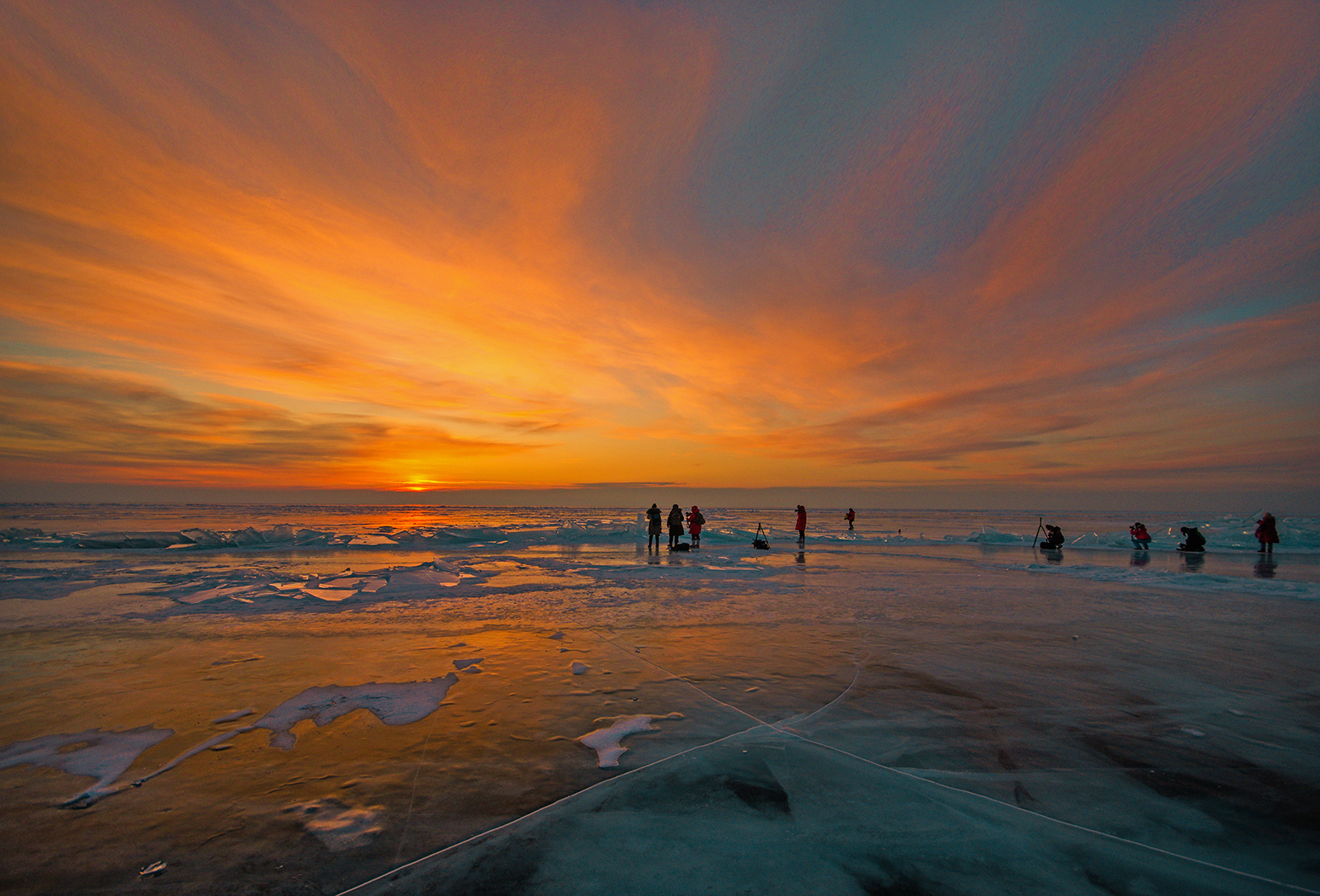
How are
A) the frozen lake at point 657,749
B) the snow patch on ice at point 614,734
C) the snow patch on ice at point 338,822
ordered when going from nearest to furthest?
1. the frozen lake at point 657,749
2. the snow patch on ice at point 338,822
3. the snow patch on ice at point 614,734

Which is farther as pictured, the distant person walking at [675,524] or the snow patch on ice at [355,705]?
the distant person walking at [675,524]

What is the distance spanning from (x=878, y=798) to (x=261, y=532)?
31.9 meters

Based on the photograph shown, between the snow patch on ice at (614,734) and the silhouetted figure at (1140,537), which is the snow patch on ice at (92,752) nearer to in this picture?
the snow patch on ice at (614,734)

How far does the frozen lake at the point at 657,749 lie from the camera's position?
124 inches

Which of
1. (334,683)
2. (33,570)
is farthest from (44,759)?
(33,570)

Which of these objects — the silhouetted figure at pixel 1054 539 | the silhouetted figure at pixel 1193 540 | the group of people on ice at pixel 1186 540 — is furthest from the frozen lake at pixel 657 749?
the silhouetted figure at pixel 1193 540

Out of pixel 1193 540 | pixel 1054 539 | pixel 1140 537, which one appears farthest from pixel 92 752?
pixel 1193 540

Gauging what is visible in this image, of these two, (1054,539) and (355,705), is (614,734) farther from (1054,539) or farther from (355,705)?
(1054,539)

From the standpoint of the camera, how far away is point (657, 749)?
186 inches

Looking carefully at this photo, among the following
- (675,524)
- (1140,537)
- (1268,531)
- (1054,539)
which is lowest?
(1054,539)

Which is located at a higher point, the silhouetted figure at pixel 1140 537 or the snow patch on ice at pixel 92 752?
the silhouetted figure at pixel 1140 537

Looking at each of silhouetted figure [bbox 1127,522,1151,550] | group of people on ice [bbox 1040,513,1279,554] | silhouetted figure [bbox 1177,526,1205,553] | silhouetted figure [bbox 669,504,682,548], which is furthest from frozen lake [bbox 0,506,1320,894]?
silhouetted figure [bbox 1177,526,1205,553]

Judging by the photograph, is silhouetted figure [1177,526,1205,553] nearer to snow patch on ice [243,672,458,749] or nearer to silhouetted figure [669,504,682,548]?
silhouetted figure [669,504,682,548]

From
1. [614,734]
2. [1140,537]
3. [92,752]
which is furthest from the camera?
[1140,537]
